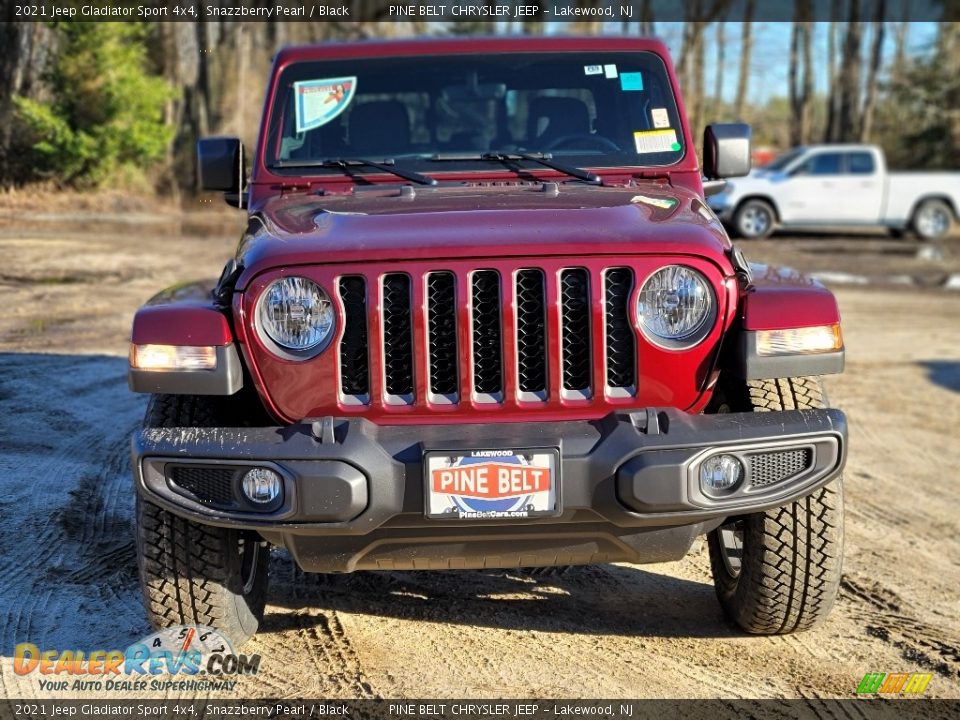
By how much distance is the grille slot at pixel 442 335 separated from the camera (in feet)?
→ 11.3

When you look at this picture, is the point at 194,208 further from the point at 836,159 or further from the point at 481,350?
the point at 481,350

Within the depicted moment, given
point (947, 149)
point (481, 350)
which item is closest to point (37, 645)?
point (481, 350)

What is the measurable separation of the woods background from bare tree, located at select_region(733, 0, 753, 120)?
0.05 m

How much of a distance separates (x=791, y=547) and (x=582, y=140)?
1957 mm

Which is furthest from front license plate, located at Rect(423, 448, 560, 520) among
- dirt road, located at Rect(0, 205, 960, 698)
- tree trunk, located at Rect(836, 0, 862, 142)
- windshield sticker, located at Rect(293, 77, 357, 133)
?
tree trunk, located at Rect(836, 0, 862, 142)

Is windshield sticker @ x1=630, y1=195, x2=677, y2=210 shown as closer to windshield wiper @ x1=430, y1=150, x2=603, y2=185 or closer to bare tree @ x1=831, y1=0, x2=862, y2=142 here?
windshield wiper @ x1=430, y1=150, x2=603, y2=185

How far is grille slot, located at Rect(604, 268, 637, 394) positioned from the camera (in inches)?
136

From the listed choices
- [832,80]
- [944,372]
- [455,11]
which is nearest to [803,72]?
[832,80]

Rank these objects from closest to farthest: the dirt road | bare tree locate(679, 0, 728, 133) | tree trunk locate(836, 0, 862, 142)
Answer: the dirt road < tree trunk locate(836, 0, 862, 142) < bare tree locate(679, 0, 728, 133)

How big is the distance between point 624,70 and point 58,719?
335 centimetres

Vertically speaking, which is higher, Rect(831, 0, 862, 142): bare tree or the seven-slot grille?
Rect(831, 0, 862, 142): bare tree

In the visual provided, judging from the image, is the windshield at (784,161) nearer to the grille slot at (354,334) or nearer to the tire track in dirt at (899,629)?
the tire track in dirt at (899,629)

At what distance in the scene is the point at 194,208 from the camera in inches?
911

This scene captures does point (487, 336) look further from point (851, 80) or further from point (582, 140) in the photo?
point (851, 80)
